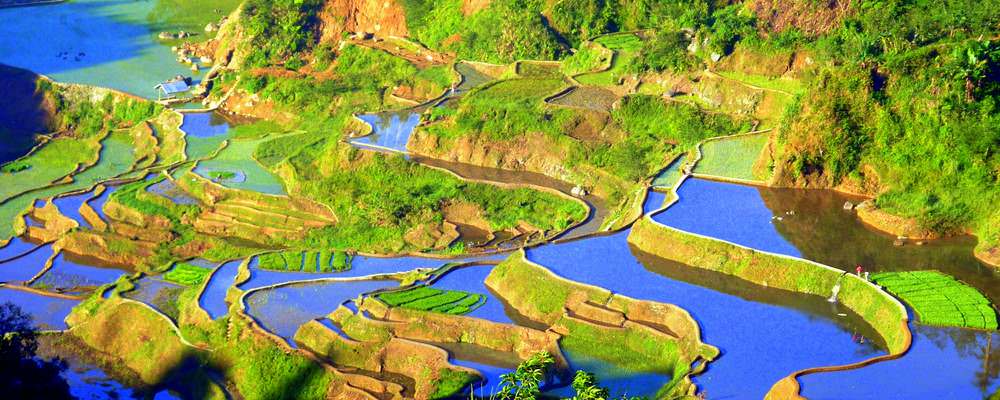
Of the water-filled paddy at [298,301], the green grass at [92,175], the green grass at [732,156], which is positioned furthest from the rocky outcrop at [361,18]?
the water-filled paddy at [298,301]

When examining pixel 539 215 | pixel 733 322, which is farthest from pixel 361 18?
pixel 733 322

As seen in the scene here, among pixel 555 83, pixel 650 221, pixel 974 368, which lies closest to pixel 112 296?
pixel 650 221

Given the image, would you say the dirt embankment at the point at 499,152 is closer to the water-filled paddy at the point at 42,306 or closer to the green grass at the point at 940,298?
the water-filled paddy at the point at 42,306

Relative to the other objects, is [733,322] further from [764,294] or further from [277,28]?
[277,28]

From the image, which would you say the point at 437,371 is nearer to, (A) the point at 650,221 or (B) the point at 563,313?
(B) the point at 563,313

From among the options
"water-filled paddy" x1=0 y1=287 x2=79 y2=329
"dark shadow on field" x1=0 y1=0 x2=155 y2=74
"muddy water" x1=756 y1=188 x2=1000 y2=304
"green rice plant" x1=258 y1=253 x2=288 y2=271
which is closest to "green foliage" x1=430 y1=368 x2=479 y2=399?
"muddy water" x1=756 y1=188 x2=1000 y2=304

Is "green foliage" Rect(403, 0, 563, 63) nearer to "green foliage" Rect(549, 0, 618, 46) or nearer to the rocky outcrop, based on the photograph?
the rocky outcrop
